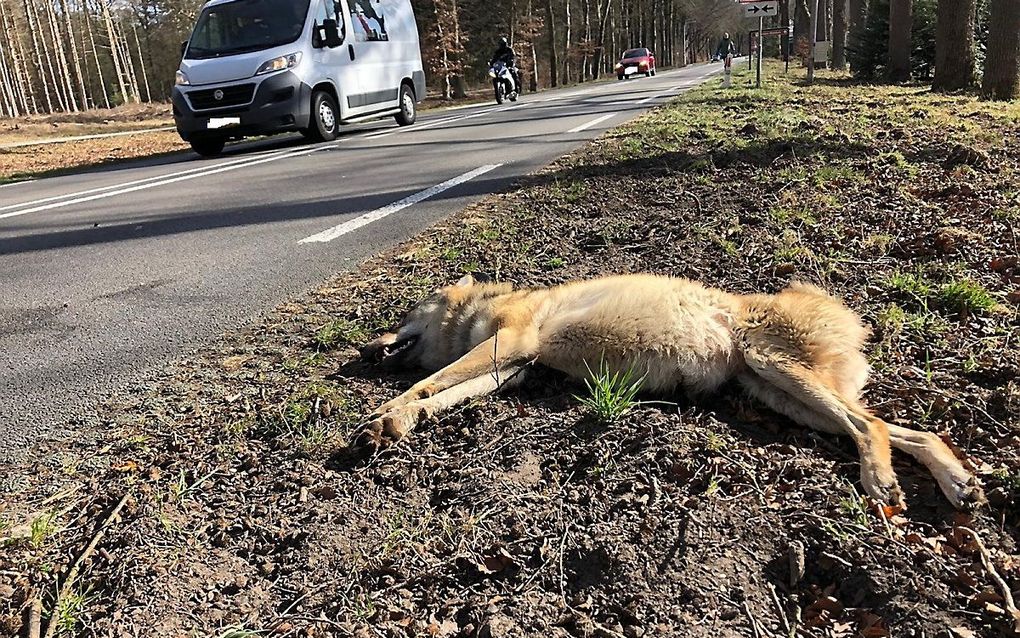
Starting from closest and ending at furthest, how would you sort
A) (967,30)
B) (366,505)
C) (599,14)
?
(366,505)
(967,30)
(599,14)

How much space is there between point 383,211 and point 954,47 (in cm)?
1432

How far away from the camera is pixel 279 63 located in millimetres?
11969

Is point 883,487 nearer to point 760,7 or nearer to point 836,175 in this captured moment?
point 836,175

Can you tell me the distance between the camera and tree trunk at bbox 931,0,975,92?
14.7m

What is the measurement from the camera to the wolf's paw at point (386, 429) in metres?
2.56

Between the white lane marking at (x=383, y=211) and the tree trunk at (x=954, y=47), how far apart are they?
11.9 m

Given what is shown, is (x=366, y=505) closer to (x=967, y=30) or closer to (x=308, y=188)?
(x=308, y=188)

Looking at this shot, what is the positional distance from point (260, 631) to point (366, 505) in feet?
1.78

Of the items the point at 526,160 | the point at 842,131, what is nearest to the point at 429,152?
the point at 526,160

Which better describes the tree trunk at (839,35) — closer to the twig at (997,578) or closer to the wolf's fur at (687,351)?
the wolf's fur at (687,351)

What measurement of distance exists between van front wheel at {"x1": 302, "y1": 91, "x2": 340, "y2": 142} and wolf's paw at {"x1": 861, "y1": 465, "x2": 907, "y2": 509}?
12203 millimetres

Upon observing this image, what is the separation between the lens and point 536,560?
2.05 m

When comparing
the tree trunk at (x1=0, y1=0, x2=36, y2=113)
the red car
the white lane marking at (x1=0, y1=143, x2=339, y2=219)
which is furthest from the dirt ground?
the tree trunk at (x1=0, y1=0, x2=36, y2=113)

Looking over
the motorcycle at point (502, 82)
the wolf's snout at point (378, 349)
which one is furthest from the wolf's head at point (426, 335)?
the motorcycle at point (502, 82)
